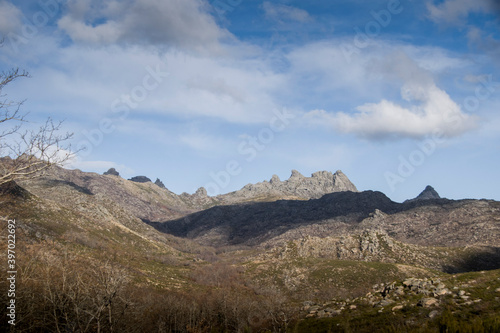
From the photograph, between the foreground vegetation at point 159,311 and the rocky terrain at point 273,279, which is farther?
the rocky terrain at point 273,279

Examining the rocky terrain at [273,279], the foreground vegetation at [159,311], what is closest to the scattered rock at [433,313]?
the rocky terrain at [273,279]

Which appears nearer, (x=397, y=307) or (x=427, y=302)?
(x=427, y=302)

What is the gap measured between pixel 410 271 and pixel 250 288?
55.8 m

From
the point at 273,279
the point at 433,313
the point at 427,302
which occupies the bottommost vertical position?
the point at 273,279

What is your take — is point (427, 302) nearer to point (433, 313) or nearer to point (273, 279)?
point (433, 313)

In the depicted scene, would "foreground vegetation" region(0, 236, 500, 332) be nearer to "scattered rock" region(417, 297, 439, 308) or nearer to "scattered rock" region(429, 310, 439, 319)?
"scattered rock" region(429, 310, 439, 319)

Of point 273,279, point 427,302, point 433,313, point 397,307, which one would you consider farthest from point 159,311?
point 273,279

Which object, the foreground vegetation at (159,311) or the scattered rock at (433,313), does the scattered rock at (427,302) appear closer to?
the foreground vegetation at (159,311)

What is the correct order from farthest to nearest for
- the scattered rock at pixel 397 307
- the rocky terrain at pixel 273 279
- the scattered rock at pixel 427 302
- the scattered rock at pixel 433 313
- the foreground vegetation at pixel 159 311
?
the scattered rock at pixel 397 307
the scattered rock at pixel 427 302
the rocky terrain at pixel 273 279
the scattered rock at pixel 433 313
the foreground vegetation at pixel 159 311

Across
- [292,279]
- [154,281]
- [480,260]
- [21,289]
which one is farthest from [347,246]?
[21,289]

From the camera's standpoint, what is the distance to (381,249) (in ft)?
443

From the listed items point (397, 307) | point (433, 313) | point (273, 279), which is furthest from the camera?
point (273, 279)

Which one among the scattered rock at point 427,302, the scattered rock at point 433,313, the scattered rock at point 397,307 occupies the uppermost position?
Result: the scattered rock at point 427,302

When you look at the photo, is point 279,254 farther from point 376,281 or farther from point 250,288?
point 376,281
